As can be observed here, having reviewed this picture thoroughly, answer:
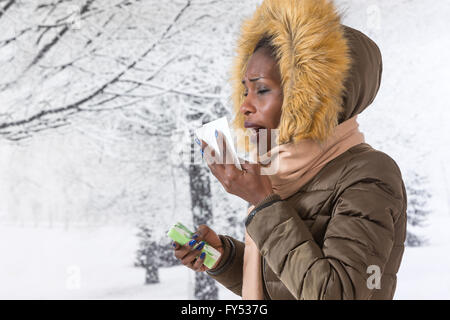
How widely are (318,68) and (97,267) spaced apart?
2390 millimetres

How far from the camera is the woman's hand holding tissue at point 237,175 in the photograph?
0.73 meters

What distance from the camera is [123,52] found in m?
2.56

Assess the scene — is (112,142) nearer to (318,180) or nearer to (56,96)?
(56,96)

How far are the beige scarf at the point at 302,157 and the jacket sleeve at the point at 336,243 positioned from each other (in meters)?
0.09

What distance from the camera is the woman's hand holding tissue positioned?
2.39 feet

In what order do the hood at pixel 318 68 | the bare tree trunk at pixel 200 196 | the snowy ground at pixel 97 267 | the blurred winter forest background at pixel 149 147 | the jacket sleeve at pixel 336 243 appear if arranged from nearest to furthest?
the jacket sleeve at pixel 336 243 → the hood at pixel 318 68 → the blurred winter forest background at pixel 149 147 → the snowy ground at pixel 97 267 → the bare tree trunk at pixel 200 196

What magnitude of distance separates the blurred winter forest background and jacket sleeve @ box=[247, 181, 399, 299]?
1.88 meters

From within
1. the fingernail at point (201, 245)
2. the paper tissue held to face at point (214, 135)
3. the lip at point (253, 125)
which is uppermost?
the lip at point (253, 125)

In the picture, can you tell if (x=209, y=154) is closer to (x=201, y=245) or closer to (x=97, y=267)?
(x=201, y=245)

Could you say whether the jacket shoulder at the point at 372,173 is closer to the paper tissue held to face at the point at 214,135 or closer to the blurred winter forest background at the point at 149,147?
the paper tissue held to face at the point at 214,135

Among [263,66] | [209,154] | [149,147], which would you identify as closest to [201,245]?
[209,154]

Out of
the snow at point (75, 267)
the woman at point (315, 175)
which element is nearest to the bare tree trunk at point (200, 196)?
the snow at point (75, 267)

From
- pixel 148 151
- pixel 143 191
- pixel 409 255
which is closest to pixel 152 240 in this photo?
pixel 143 191

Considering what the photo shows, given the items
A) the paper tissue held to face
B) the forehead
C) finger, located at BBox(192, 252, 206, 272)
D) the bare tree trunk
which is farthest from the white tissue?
the bare tree trunk
